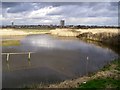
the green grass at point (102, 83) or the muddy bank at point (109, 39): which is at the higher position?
the muddy bank at point (109, 39)

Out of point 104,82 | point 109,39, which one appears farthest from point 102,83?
point 109,39

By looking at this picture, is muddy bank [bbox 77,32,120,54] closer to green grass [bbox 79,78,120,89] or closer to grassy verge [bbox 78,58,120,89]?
grassy verge [bbox 78,58,120,89]

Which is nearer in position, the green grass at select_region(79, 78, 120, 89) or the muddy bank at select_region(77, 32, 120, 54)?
the green grass at select_region(79, 78, 120, 89)

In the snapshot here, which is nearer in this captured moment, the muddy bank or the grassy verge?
the grassy verge

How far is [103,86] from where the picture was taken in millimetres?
15789

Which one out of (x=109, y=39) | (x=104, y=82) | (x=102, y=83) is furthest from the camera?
(x=109, y=39)

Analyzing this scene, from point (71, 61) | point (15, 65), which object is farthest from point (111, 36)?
point (15, 65)

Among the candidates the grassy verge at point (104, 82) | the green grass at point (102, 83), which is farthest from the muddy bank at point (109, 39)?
the green grass at point (102, 83)

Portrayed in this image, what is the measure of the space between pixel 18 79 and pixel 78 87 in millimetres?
6447

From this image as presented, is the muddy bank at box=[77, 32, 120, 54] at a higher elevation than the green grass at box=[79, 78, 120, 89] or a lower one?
higher

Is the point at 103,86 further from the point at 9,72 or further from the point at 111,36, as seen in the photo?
the point at 111,36

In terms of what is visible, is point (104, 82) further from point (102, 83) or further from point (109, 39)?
point (109, 39)

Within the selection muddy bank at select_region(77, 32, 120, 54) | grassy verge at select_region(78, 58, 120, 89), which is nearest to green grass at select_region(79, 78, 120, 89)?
grassy verge at select_region(78, 58, 120, 89)

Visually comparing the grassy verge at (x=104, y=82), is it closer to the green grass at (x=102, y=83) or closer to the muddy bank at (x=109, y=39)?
the green grass at (x=102, y=83)
